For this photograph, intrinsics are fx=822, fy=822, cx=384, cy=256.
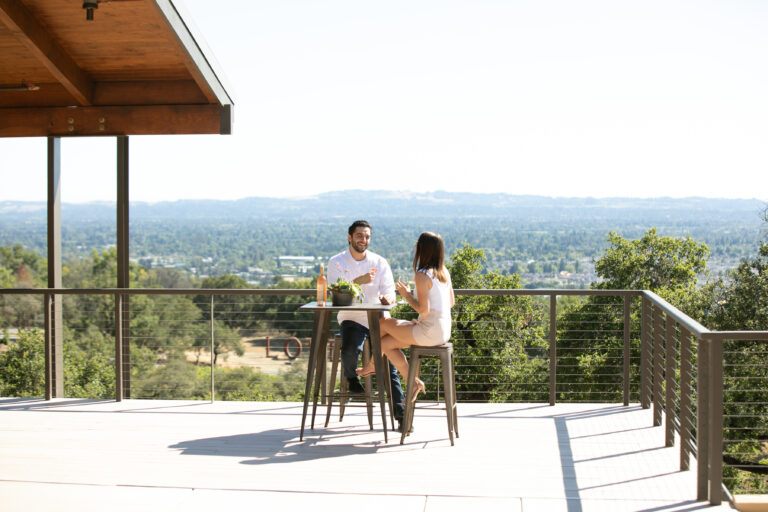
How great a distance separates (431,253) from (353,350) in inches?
36.4

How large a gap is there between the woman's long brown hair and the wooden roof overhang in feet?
6.85

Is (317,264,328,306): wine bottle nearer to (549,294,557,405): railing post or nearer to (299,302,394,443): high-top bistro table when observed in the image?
(299,302,394,443): high-top bistro table

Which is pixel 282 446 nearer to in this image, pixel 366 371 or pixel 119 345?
pixel 366 371

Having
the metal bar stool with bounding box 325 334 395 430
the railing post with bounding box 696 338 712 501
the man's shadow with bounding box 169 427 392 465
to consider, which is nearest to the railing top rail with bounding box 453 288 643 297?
the metal bar stool with bounding box 325 334 395 430

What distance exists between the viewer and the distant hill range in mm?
56134

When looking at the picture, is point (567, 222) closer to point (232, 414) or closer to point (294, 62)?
point (294, 62)

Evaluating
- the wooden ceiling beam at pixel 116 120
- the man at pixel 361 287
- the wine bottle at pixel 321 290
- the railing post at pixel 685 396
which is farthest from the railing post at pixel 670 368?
the wooden ceiling beam at pixel 116 120

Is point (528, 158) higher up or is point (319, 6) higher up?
point (319, 6)

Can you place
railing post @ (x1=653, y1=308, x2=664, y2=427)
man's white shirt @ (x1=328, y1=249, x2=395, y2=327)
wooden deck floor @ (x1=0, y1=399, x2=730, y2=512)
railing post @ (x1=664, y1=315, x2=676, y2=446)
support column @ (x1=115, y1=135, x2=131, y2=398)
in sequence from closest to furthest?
wooden deck floor @ (x1=0, y1=399, x2=730, y2=512), railing post @ (x1=664, y1=315, x2=676, y2=446), railing post @ (x1=653, y1=308, x2=664, y2=427), man's white shirt @ (x1=328, y1=249, x2=395, y2=327), support column @ (x1=115, y1=135, x2=131, y2=398)

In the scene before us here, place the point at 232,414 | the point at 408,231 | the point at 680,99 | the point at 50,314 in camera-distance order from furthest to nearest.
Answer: the point at 680,99 → the point at 408,231 → the point at 50,314 → the point at 232,414

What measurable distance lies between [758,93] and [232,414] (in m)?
60.3

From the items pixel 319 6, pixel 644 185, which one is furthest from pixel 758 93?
pixel 319 6

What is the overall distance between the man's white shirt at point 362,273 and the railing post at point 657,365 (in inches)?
67.6

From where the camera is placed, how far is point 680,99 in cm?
5944
